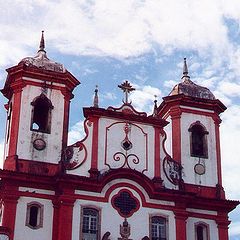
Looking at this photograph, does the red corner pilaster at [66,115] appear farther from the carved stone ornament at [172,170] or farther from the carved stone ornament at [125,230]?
the carved stone ornament at [172,170]

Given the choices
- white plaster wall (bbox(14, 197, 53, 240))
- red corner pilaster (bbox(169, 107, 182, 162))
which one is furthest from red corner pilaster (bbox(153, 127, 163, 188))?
white plaster wall (bbox(14, 197, 53, 240))

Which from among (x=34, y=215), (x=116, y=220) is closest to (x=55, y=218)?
(x=34, y=215)

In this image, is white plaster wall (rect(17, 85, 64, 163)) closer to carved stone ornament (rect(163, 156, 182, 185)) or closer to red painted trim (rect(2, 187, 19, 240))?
Result: red painted trim (rect(2, 187, 19, 240))

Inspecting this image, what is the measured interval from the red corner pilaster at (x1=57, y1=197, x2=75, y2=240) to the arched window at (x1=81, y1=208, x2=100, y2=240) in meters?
0.59

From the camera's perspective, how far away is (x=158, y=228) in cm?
2694

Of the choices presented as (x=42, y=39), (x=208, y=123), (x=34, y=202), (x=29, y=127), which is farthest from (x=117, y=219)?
(x=42, y=39)

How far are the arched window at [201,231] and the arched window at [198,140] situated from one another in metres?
3.43

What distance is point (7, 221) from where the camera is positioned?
2545 cm

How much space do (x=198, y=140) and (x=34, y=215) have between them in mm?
8948

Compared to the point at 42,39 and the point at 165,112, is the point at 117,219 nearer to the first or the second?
the point at 165,112

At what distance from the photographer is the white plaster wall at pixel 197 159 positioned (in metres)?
29.4

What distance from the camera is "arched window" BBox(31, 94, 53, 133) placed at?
93.2ft

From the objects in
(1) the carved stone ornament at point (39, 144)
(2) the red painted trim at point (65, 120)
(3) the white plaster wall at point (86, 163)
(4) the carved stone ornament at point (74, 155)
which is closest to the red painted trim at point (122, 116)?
(3) the white plaster wall at point (86, 163)

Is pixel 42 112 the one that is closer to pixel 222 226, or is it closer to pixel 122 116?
pixel 122 116
